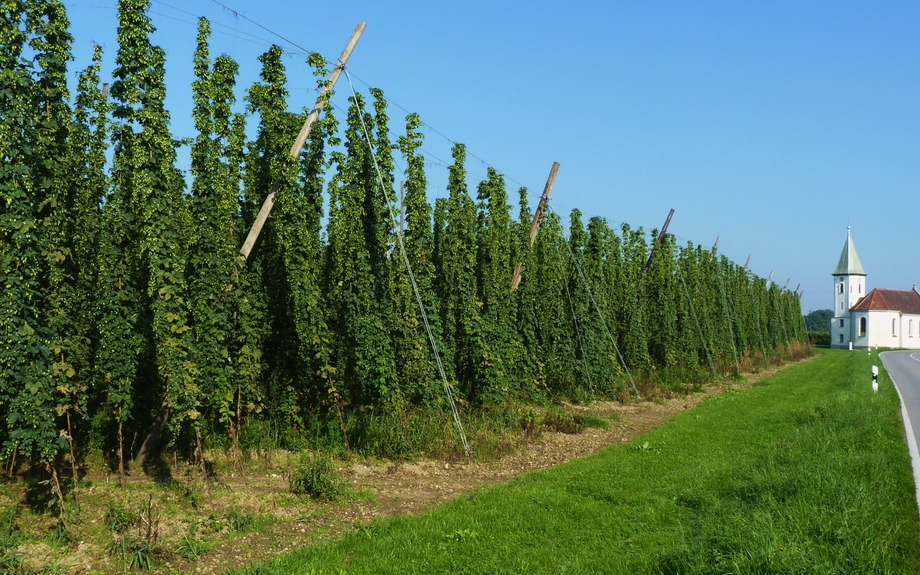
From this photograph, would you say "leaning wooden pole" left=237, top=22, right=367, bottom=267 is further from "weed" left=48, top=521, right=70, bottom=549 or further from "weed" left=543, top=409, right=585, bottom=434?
"weed" left=543, top=409, right=585, bottom=434

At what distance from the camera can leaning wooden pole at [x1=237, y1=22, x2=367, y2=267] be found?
33.7 ft

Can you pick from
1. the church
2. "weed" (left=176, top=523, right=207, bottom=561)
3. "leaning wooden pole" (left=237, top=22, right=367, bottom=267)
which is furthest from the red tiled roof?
"weed" (left=176, top=523, right=207, bottom=561)

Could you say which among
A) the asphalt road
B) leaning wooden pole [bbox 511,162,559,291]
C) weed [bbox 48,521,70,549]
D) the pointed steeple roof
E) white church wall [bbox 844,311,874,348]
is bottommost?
weed [bbox 48,521,70,549]

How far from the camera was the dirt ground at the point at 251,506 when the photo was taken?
22.0 ft

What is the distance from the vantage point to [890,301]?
303ft

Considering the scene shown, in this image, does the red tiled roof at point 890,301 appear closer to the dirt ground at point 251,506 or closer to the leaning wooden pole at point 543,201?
the leaning wooden pole at point 543,201

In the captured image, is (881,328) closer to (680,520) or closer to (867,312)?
(867,312)

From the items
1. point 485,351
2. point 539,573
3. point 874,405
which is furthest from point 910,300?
point 539,573

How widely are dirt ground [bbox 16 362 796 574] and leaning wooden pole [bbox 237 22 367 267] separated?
10.4ft

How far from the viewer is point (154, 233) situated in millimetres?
8156

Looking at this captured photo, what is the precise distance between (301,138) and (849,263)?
106 meters

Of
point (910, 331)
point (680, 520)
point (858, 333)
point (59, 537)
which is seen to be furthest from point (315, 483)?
point (910, 331)

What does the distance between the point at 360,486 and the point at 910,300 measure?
349 feet

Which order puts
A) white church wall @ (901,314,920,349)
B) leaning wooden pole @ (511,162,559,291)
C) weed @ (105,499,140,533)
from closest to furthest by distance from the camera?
1. weed @ (105,499,140,533)
2. leaning wooden pole @ (511,162,559,291)
3. white church wall @ (901,314,920,349)
